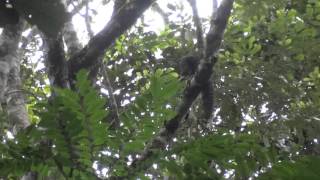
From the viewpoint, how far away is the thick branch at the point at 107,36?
311 cm

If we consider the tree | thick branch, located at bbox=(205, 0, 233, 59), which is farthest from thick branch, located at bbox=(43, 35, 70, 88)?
thick branch, located at bbox=(205, 0, 233, 59)

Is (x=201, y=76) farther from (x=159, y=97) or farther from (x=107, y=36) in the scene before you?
(x=159, y=97)

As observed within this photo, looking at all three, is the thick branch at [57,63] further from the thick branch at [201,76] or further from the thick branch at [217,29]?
the thick branch at [217,29]

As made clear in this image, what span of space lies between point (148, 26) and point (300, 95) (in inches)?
77.7

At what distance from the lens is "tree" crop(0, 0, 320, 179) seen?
169 centimetres

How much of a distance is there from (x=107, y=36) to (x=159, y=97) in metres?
1.53

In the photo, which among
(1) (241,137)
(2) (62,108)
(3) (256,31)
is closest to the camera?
(2) (62,108)

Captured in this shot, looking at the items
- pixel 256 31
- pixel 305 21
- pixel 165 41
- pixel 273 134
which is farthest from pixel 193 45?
pixel 273 134

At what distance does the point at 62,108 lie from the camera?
5.05 ft

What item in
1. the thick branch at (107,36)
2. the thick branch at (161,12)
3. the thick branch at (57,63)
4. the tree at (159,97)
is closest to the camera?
the tree at (159,97)

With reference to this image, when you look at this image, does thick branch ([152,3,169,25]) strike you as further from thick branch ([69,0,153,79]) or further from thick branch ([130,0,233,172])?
thick branch ([69,0,153,79])

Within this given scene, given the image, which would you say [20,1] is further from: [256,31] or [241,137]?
[256,31]

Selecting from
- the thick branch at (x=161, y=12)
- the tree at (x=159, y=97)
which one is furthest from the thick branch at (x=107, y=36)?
the thick branch at (x=161, y=12)

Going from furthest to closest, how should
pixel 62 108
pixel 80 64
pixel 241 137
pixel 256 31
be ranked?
pixel 256 31 < pixel 80 64 < pixel 241 137 < pixel 62 108
